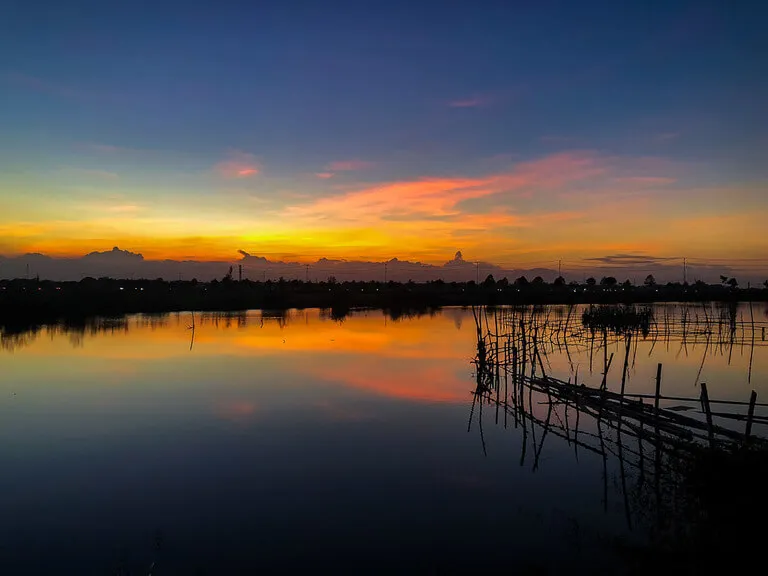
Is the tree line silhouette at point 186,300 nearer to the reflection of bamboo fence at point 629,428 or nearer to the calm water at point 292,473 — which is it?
the calm water at point 292,473

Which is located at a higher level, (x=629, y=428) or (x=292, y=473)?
(x=629, y=428)

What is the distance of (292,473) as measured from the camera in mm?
7770

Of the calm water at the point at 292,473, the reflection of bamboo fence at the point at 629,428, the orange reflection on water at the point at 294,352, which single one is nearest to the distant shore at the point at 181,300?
the orange reflection on water at the point at 294,352

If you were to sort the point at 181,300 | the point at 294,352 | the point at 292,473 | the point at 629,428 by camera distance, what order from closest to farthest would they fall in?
the point at 292,473, the point at 629,428, the point at 294,352, the point at 181,300

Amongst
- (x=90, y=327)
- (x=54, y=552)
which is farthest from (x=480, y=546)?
(x=90, y=327)

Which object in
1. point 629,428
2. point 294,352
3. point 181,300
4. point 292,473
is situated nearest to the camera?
point 292,473

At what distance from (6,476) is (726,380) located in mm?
16319

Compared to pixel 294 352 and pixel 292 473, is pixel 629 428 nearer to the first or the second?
pixel 292 473

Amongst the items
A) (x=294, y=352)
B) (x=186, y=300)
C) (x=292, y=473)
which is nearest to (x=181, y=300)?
(x=186, y=300)

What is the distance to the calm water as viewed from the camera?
215 inches

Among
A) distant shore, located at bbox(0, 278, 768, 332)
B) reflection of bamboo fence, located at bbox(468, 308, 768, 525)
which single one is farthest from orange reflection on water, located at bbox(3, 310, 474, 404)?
distant shore, located at bbox(0, 278, 768, 332)

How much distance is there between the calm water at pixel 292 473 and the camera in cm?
546

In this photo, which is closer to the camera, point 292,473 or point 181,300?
point 292,473

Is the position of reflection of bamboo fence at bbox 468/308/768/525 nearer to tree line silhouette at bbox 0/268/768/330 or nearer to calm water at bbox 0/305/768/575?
calm water at bbox 0/305/768/575
